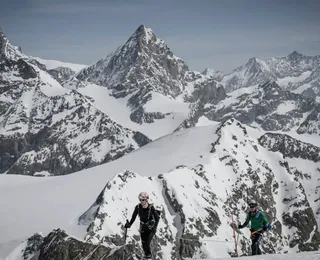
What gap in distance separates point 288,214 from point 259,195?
54.6ft

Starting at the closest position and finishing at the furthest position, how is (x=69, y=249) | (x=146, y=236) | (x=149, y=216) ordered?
1. (x=149, y=216)
2. (x=146, y=236)
3. (x=69, y=249)

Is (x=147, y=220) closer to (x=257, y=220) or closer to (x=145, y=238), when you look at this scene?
(x=145, y=238)

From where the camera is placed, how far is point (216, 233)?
452 ft

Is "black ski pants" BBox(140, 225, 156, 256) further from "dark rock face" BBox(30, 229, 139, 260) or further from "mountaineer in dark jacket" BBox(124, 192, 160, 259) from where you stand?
"dark rock face" BBox(30, 229, 139, 260)

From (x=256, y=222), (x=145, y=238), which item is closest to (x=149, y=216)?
(x=145, y=238)

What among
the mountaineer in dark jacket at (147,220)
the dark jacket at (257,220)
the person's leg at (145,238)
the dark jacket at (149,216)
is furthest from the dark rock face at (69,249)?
the dark jacket at (149,216)

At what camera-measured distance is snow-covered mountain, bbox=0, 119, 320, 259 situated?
98.0 metres

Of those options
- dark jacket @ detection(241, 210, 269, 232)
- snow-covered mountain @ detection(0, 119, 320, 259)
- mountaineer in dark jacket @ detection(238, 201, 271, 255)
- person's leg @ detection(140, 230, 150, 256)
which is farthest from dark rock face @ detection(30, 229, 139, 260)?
person's leg @ detection(140, 230, 150, 256)

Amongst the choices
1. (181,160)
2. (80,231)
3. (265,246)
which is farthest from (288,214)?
(80,231)

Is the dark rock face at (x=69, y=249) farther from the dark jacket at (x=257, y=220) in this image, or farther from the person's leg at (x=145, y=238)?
the person's leg at (x=145, y=238)

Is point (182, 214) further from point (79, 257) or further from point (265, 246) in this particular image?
point (79, 257)

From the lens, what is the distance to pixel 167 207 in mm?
136375

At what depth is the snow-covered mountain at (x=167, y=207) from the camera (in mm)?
98000

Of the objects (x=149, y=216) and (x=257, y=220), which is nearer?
(x=149, y=216)
